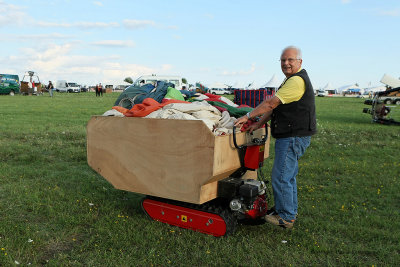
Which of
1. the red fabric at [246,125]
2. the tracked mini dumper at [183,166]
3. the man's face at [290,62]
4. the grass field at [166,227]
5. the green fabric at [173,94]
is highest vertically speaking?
the man's face at [290,62]

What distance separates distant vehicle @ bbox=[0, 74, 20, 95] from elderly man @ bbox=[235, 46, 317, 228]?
38.1 metres

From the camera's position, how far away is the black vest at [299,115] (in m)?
3.76

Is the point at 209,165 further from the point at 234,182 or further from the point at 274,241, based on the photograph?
the point at 274,241

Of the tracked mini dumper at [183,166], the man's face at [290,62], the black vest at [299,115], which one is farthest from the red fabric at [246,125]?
the man's face at [290,62]

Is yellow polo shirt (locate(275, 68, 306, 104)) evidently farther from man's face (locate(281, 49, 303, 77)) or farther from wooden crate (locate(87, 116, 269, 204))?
wooden crate (locate(87, 116, 269, 204))

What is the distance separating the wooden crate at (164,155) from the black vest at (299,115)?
18.2 inches

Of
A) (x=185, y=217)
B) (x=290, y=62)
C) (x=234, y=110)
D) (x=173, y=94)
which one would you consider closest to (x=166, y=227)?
(x=185, y=217)

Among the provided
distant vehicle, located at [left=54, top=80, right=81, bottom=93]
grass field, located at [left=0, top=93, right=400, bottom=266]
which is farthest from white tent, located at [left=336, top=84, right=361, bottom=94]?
grass field, located at [left=0, top=93, right=400, bottom=266]

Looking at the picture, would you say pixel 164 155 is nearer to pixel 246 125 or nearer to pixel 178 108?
pixel 178 108

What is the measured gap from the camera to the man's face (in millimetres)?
3793

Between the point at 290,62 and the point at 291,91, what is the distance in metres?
0.35

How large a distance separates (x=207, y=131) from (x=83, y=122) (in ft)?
34.1

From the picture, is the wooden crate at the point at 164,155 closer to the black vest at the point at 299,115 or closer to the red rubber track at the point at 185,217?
the red rubber track at the point at 185,217

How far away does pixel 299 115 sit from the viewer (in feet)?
12.4
